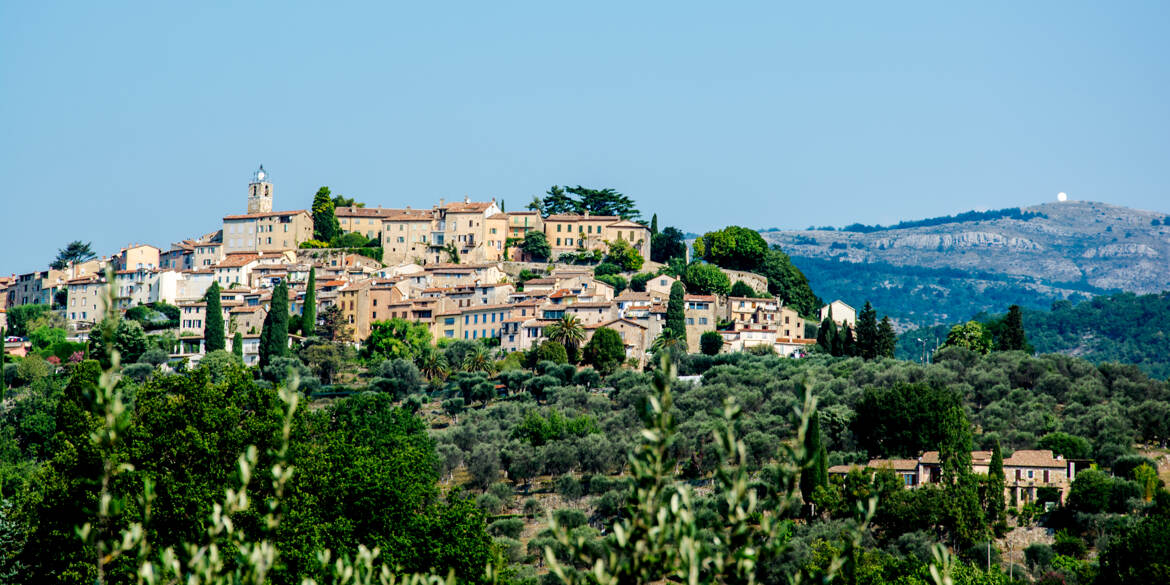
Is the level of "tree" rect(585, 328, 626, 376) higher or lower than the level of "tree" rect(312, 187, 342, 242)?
lower

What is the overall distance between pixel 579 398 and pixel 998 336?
34.4 m

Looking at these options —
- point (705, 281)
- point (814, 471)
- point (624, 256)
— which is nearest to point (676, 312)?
point (705, 281)

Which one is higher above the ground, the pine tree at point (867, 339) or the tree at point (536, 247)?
the tree at point (536, 247)

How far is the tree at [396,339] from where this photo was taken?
90.0 m

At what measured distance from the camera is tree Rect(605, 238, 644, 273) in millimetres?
105750

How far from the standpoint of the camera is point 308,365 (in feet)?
287

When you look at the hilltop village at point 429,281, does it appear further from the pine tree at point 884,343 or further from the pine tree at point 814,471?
the pine tree at point 814,471

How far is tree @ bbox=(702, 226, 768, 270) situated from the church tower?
40567 mm

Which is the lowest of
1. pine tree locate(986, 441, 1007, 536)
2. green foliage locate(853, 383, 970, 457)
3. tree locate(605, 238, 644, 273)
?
pine tree locate(986, 441, 1007, 536)

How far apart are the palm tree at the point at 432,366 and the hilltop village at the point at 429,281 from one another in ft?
20.0

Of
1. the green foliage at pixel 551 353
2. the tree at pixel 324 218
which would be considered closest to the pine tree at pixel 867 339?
the green foliage at pixel 551 353

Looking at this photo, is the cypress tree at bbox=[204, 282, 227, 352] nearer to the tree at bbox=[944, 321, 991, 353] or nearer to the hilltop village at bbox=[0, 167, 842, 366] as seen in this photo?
the hilltop village at bbox=[0, 167, 842, 366]

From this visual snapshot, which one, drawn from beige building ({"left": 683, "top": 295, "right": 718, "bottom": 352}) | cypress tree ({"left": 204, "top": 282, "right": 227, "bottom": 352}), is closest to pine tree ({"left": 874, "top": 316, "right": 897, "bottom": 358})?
beige building ({"left": 683, "top": 295, "right": 718, "bottom": 352})

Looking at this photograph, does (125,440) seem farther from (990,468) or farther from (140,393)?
(990,468)
